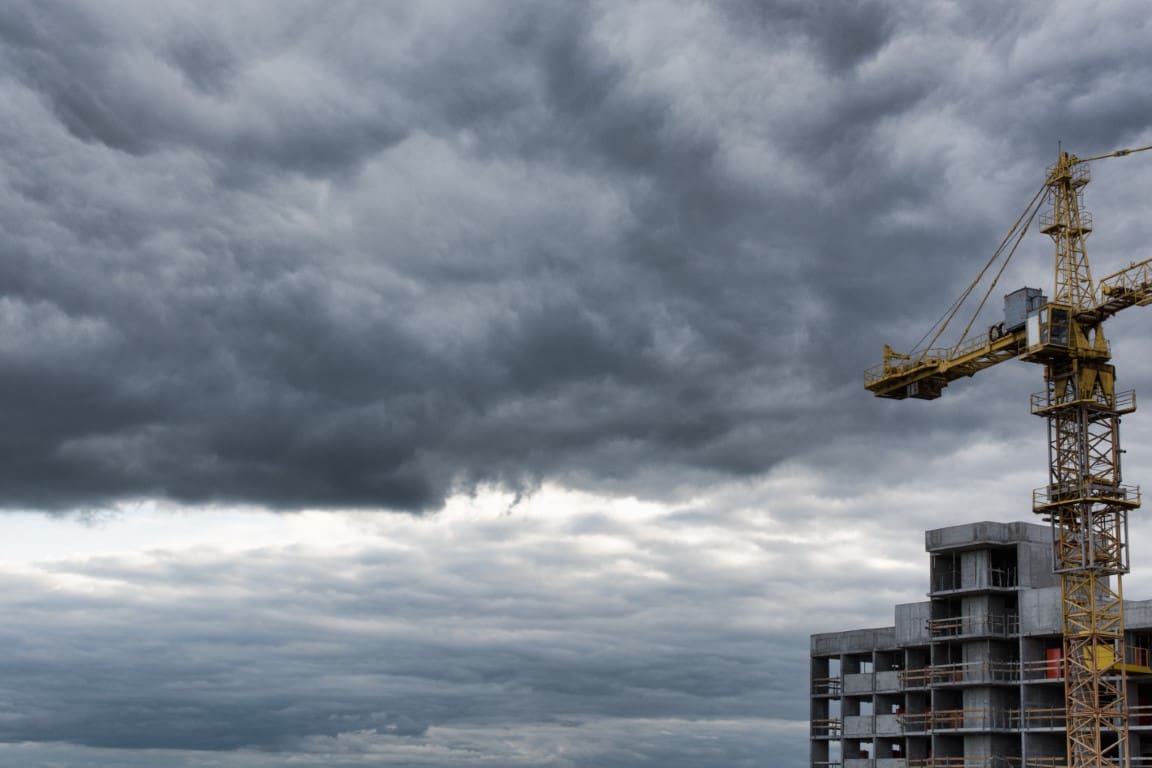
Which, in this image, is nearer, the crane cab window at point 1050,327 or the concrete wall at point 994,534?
the crane cab window at point 1050,327

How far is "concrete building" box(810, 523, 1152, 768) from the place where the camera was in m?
119

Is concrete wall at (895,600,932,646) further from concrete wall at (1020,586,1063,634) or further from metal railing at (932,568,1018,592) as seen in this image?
concrete wall at (1020,586,1063,634)

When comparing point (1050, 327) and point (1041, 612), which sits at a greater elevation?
point (1050, 327)

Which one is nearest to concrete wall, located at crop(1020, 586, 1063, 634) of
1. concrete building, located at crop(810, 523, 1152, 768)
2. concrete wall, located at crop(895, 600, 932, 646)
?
concrete building, located at crop(810, 523, 1152, 768)

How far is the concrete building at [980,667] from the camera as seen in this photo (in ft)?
390

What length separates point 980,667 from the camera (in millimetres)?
→ 124875

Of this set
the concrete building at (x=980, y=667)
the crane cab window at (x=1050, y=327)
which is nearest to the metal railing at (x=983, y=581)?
the concrete building at (x=980, y=667)

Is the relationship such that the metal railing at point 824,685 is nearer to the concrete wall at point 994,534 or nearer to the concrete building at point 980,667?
the concrete building at point 980,667

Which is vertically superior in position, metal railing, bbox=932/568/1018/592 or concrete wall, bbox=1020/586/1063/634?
metal railing, bbox=932/568/1018/592

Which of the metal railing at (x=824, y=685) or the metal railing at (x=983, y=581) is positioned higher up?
the metal railing at (x=983, y=581)

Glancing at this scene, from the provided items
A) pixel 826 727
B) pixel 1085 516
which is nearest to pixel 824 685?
pixel 826 727

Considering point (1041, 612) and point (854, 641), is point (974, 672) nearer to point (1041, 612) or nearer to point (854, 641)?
point (1041, 612)

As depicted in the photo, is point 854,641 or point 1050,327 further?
point 854,641

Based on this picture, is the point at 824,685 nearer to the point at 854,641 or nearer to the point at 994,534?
the point at 854,641
